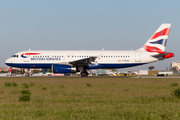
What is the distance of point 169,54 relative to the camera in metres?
39.3

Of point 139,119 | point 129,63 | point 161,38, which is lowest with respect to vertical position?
point 139,119

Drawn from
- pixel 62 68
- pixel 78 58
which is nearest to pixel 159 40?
pixel 78 58

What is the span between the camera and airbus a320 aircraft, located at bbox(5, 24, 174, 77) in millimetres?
39906

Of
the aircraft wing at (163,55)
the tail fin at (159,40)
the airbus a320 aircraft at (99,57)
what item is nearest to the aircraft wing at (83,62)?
the airbus a320 aircraft at (99,57)

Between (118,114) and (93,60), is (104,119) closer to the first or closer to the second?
(118,114)

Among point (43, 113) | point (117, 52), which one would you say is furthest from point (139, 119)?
point (117, 52)

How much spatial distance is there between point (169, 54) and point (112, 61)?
9.48 m

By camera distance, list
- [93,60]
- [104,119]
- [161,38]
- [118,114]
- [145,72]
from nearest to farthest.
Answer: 1. [104,119]
2. [118,114]
3. [93,60]
4. [161,38]
5. [145,72]

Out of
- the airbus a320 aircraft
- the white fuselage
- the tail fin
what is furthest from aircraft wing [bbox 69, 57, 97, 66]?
the tail fin

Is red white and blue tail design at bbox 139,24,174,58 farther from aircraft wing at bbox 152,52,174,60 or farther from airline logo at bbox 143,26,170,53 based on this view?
aircraft wing at bbox 152,52,174,60

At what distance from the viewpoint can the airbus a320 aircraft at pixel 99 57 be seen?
39.9 m

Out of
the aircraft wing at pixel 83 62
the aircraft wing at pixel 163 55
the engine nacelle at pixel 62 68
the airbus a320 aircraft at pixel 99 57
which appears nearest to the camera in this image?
the engine nacelle at pixel 62 68

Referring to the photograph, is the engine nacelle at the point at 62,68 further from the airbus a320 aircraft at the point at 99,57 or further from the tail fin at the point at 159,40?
the tail fin at the point at 159,40

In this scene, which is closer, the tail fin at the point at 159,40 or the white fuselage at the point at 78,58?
the white fuselage at the point at 78,58
